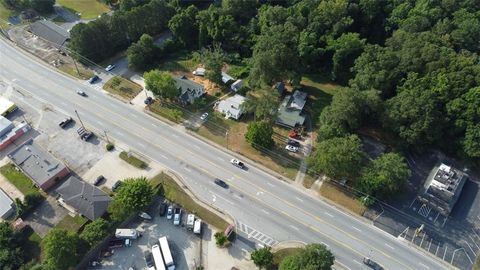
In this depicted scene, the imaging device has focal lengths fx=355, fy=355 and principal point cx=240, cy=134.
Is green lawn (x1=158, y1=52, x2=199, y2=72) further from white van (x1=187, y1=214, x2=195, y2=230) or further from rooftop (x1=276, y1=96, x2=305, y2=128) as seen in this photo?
white van (x1=187, y1=214, x2=195, y2=230)

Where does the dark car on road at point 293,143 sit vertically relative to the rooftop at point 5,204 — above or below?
above

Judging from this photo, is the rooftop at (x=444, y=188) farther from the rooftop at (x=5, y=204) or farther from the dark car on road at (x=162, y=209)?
the rooftop at (x=5, y=204)

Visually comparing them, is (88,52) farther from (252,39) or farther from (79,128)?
(252,39)

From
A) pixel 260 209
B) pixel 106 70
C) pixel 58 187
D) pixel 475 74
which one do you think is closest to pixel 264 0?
pixel 106 70

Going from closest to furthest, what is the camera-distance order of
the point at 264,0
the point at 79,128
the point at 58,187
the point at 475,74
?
the point at 58,187 → the point at 475,74 → the point at 79,128 → the point at 264,0

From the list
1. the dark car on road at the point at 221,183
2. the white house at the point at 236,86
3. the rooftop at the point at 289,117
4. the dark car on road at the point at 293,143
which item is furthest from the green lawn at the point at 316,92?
the dark car on road at the point at 221,183

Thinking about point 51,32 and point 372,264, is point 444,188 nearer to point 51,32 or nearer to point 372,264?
point 372,264

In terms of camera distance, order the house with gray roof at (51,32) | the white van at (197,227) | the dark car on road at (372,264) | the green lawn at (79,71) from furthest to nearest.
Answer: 1. the house with gray roof at (51,32)
2. the green lawn at (79,71)
3. the white van at (197,227)
4. the dark car on road at (372,264)
